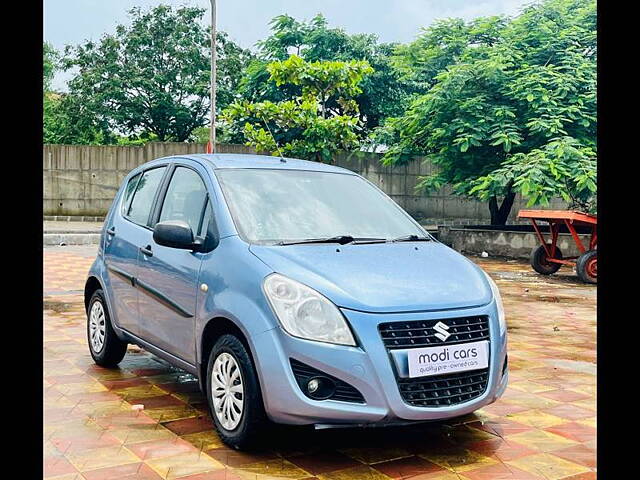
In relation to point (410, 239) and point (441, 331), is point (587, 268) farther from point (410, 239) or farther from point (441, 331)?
point (441, 331)

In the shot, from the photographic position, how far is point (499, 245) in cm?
1661

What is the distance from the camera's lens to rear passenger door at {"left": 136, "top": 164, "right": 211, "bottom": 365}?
441cm

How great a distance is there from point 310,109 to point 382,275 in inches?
634

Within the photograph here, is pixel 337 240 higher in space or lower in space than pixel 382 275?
higher

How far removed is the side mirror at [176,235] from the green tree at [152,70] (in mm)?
29590

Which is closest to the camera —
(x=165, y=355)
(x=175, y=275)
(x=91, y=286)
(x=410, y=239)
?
(x=175, y=275)

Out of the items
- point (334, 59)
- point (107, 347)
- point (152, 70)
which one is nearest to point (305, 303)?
point (107, 347)

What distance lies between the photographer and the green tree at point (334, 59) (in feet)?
84.2

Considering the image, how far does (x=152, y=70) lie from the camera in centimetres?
3419

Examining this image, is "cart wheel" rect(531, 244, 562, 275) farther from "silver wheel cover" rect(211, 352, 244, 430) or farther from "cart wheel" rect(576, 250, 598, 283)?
"silver wheel cover" rect(211, 352, 244, 430)

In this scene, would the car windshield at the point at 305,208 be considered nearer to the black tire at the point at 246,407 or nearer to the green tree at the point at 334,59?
the black tire at the point at 246,407

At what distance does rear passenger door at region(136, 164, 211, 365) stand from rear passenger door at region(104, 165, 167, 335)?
14 centimetres
